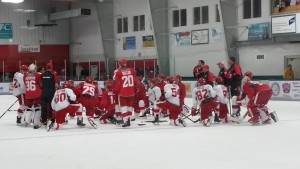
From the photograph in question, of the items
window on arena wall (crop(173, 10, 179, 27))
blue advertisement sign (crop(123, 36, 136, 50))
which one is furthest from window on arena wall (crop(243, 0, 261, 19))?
blue advertisement sign (crop(123, 36, 136, 50))

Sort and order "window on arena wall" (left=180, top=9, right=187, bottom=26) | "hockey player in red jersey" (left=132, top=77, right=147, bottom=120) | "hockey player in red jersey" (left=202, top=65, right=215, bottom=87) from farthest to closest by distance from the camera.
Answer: "window on arena wall" (left=180, top=9, right=187, bottom=26)
"hockey player in red jersey" (left=132, top=77, right=147, bottom=120)
"hockey player in red jersey" (left=202, top=65, right=215, bottom=87)

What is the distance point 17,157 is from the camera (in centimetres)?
704

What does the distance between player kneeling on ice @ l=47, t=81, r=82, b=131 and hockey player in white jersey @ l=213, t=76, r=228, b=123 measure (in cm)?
313

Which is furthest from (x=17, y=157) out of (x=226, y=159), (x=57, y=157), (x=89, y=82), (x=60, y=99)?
(x=89, y=82)

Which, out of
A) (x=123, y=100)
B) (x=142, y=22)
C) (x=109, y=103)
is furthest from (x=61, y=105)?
(x=142, y=22)

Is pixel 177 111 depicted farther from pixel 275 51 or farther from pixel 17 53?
pixel 17 53

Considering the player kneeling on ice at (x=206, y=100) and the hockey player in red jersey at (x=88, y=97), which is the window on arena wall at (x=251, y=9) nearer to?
the player kneeling on ice at (x=206, y=100)

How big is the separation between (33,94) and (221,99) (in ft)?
13.8

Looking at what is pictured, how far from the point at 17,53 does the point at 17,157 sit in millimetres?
28746

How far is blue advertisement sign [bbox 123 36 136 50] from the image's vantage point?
107 ft

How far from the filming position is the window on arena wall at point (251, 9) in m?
25.0

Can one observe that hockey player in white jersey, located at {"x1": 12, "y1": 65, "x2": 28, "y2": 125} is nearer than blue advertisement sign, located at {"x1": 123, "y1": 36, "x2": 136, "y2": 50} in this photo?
Yes

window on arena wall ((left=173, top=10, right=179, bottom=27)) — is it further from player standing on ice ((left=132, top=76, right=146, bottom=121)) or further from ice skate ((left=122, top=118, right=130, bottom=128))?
ice skate ((left=122, top=118, right=130, bottom=128))

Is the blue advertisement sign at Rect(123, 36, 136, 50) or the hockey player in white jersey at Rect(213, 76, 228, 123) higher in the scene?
the blue advertisement sign at Rect(123, 36, 136, 50)
